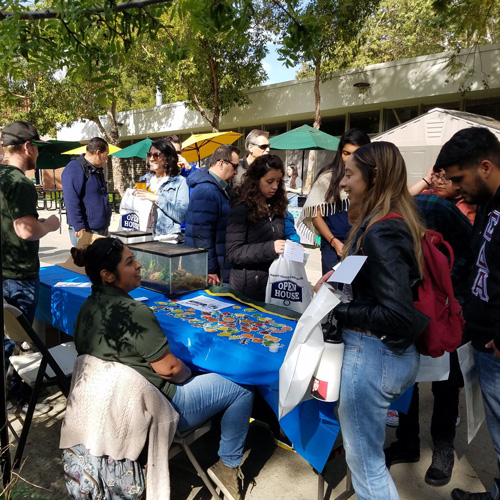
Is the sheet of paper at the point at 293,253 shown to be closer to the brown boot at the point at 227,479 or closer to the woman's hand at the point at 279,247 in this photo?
the woman's hand at the point at 279,247

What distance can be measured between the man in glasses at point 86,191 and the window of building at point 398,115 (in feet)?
39.3

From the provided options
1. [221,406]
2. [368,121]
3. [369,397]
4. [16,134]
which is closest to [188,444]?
[221,406]

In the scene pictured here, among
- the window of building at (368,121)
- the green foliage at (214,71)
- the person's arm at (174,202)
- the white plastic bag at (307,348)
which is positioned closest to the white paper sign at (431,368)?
the white plastic bag at (307,348)

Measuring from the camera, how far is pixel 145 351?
2037 mm

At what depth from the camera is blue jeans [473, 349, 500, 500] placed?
6.52ft

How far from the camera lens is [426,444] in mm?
3068

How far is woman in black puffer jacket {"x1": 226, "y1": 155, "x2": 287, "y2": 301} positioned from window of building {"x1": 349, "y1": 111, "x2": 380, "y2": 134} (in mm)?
12807

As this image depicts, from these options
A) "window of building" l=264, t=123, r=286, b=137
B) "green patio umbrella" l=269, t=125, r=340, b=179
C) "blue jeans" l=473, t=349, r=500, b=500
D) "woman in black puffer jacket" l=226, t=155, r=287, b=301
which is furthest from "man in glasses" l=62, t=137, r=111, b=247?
"window of building" l=264, t=123, r=286, b=137

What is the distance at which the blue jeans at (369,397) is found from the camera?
1742 mm

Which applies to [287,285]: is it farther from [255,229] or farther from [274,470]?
[274,470]

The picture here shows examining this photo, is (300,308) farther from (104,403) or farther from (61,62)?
(61,62)

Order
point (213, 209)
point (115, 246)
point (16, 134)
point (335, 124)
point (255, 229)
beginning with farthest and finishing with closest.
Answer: point (335, 124)
point (213, 209)
point (255, 229)
point (16, 134)
point (115, 246)

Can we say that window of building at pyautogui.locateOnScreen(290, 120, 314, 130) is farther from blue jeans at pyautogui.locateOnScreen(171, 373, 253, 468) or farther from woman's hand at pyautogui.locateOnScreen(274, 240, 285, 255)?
blue jeans at pyautogui.locateOnScreen(171, 373, 253, 468)

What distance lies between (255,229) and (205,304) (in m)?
0.71
